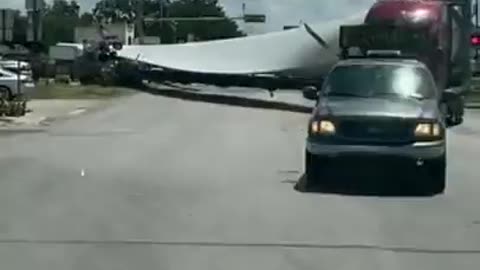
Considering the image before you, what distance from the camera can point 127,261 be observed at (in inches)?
405

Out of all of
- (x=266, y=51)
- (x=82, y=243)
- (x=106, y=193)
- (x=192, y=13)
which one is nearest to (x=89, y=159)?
(x=106, y=193)

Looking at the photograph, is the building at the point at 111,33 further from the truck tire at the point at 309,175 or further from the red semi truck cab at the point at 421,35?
the truck tire at the point at 309,175

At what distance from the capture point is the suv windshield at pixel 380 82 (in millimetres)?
17016

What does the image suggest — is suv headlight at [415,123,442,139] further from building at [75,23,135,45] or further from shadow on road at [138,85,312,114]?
building at [75,23,135,45]

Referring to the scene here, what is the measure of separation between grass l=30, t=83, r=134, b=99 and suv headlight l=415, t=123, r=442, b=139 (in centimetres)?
3939

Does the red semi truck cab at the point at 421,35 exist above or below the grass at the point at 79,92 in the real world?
above

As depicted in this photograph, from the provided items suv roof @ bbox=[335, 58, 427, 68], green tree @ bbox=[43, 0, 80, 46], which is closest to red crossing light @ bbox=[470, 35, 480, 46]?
suv roof @ bbox=[335, 58, 427, 68]

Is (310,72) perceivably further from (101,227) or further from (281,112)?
(101,227)

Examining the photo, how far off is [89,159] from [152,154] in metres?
1.48

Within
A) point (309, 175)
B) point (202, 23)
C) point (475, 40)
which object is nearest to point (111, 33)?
point (202, 23)

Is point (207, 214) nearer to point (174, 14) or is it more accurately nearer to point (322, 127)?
point (322, 127)

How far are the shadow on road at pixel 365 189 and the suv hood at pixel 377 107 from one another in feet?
3.63

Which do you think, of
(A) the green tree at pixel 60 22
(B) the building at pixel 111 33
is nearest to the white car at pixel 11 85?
(B) the building at pixel 111 33

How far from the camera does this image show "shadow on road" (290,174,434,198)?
53.1ft
